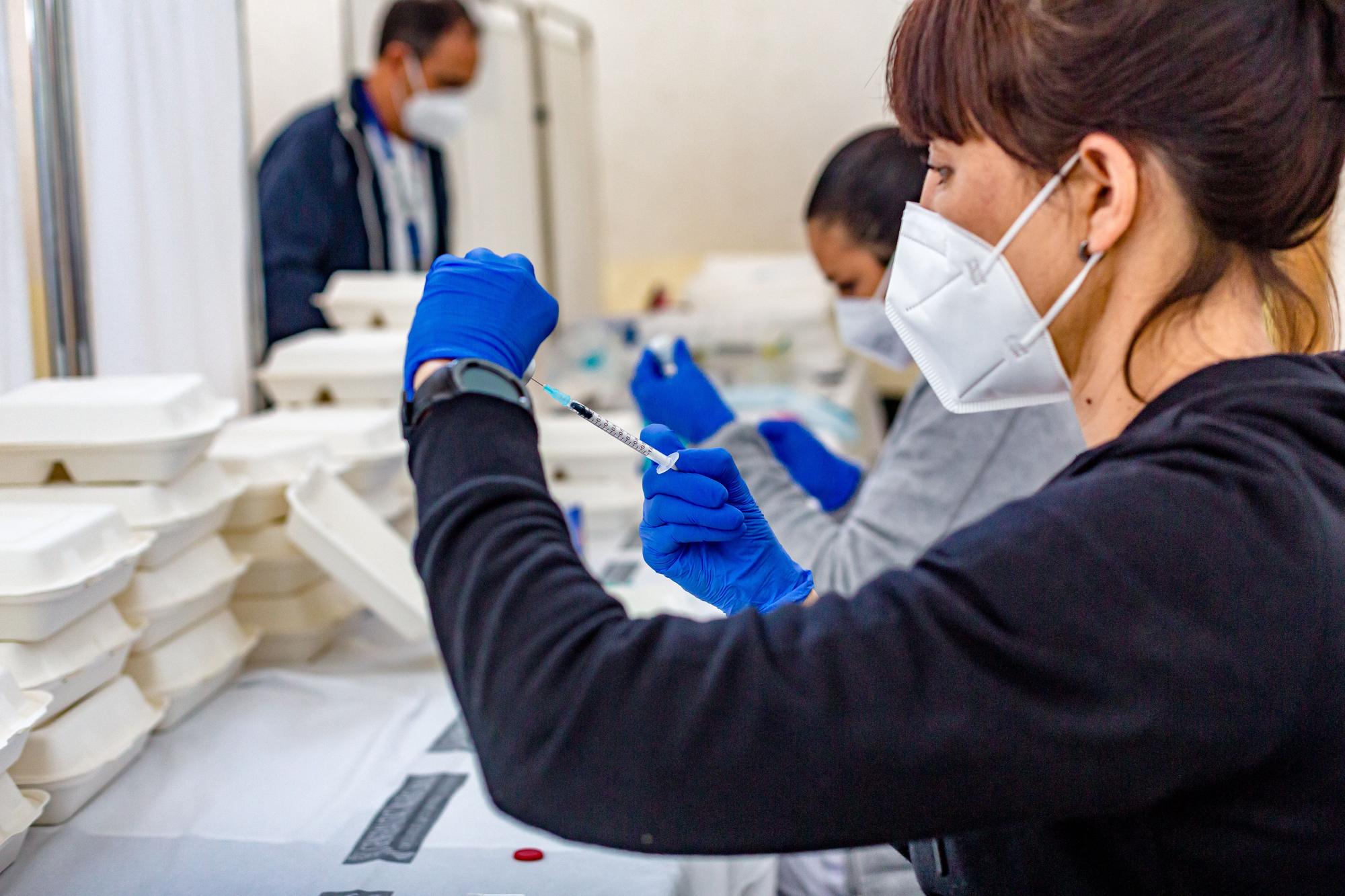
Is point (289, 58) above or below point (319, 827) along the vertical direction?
above

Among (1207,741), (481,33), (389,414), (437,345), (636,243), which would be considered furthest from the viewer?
(636,243)

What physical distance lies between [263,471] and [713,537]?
80 cm

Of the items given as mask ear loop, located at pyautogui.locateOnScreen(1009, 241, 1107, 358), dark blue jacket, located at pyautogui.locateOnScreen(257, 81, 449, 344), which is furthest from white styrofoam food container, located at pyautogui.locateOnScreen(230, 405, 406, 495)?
mask ear loop, located at pyautogui.locateOnScreen(1009, 241, 1107, 358)

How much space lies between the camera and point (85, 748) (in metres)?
1.04

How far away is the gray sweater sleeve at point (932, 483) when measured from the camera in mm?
1392

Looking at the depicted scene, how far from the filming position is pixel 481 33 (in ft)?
10.5

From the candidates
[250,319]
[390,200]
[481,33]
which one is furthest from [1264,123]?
[481,33]

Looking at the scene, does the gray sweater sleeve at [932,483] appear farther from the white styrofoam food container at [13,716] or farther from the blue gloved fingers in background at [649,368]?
the white styrofoam food container at [13,716]

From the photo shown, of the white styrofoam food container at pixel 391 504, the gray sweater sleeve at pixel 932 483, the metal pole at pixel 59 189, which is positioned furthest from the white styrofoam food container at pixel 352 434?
the gray sweater sleeve at pixel 932 483

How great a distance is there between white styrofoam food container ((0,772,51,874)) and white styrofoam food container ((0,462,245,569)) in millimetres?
286

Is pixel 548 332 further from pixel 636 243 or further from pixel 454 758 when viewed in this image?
pixel 636 243

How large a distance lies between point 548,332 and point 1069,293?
0.36 metres

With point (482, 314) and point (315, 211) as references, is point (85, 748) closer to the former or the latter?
point (482, 314)

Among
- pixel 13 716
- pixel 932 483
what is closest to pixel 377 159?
pixel 932 483
